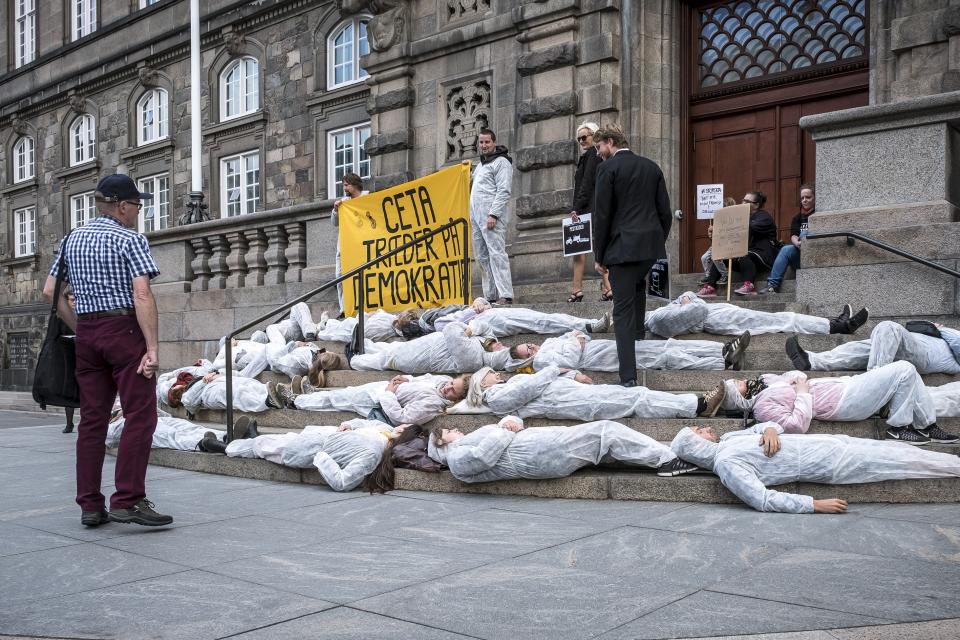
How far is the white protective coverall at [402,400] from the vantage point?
791 cm

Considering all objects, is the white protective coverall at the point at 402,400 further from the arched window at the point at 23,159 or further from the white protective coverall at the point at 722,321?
the arched window at the point at 23,159

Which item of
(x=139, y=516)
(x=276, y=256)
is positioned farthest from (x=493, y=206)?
(x=139, y=516)

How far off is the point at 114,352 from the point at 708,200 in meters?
8.53

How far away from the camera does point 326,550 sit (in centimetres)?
509

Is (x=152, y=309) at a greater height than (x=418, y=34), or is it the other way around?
(x=418, y=34)

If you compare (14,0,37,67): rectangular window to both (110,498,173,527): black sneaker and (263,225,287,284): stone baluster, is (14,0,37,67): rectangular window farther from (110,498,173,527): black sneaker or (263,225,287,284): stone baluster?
(110,498,173,527): black sneaker

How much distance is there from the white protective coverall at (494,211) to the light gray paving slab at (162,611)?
7.21 m

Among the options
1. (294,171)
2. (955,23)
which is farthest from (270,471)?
(294,171)

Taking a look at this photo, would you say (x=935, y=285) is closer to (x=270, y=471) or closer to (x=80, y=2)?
(x=270, y=471)

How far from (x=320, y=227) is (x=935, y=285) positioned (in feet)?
29.0

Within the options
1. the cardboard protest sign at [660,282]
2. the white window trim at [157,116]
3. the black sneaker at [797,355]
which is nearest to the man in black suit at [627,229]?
the black sneaker at [797,355]

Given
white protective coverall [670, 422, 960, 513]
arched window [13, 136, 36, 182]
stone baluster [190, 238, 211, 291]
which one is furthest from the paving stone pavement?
arched window [13, 136, 36, 182]

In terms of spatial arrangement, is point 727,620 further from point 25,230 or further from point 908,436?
point 25,230

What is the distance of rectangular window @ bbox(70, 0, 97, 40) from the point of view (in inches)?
1056
